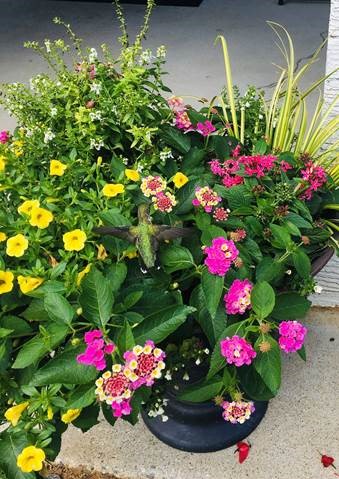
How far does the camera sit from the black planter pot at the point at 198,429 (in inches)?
62.6

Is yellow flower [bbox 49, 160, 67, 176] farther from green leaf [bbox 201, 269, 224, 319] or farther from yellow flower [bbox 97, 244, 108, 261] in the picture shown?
green leaf [bbox 201, 269, 224, 319]

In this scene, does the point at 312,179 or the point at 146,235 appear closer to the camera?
the point at 146,235

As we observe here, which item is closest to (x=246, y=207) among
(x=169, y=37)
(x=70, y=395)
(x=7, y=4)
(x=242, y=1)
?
(x=70, y=395)

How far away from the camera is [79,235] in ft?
3.82

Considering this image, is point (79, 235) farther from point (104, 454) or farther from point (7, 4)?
point (7, 4)

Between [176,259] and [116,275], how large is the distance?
0.43ft

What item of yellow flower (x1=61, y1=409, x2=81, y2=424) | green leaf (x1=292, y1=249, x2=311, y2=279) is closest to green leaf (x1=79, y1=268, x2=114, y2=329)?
yellow flower (x1=61, y1=409, x2=81, y2=424)

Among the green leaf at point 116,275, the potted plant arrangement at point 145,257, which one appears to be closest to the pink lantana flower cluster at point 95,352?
the potted plant arrangement at point 145,257

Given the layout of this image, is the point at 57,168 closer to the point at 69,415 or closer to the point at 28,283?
the point at 28,283

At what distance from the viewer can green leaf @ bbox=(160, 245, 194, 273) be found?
3.84 ft

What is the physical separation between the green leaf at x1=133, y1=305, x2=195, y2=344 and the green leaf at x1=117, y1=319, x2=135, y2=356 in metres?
0.03

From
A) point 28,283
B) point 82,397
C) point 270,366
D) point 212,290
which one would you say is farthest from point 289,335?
point 28,283

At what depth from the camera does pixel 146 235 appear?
3.71 feet

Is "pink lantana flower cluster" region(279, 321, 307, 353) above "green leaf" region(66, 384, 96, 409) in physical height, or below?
above
